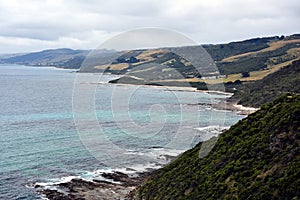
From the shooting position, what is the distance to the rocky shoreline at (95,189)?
36594mm

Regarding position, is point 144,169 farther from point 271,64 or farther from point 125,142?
point 271,64

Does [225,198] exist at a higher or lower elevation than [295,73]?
lower

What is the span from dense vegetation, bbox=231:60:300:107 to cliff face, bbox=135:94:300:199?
70.4 m

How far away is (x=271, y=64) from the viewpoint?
175625 mm

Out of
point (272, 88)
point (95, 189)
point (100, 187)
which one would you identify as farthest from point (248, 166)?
point (272, 88)

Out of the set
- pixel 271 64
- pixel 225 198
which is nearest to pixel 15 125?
pixel 225 198

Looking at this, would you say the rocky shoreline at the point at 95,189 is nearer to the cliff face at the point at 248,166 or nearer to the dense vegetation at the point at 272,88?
the cliff face at the point at 248,166

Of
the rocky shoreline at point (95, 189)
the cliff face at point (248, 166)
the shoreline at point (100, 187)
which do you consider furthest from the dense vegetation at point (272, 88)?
the cliff face at point (248, 166)

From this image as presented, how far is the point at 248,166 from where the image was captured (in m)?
26.5

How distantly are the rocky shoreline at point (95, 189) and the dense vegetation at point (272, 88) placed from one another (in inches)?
2730

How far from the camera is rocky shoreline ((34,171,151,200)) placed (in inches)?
1441

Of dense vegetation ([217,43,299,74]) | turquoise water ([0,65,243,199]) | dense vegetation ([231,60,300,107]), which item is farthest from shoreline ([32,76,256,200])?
dense vegetation ([217,43,299,74])

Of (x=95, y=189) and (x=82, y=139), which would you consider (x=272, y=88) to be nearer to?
(x=82, y=139)

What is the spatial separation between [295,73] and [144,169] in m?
84.1
